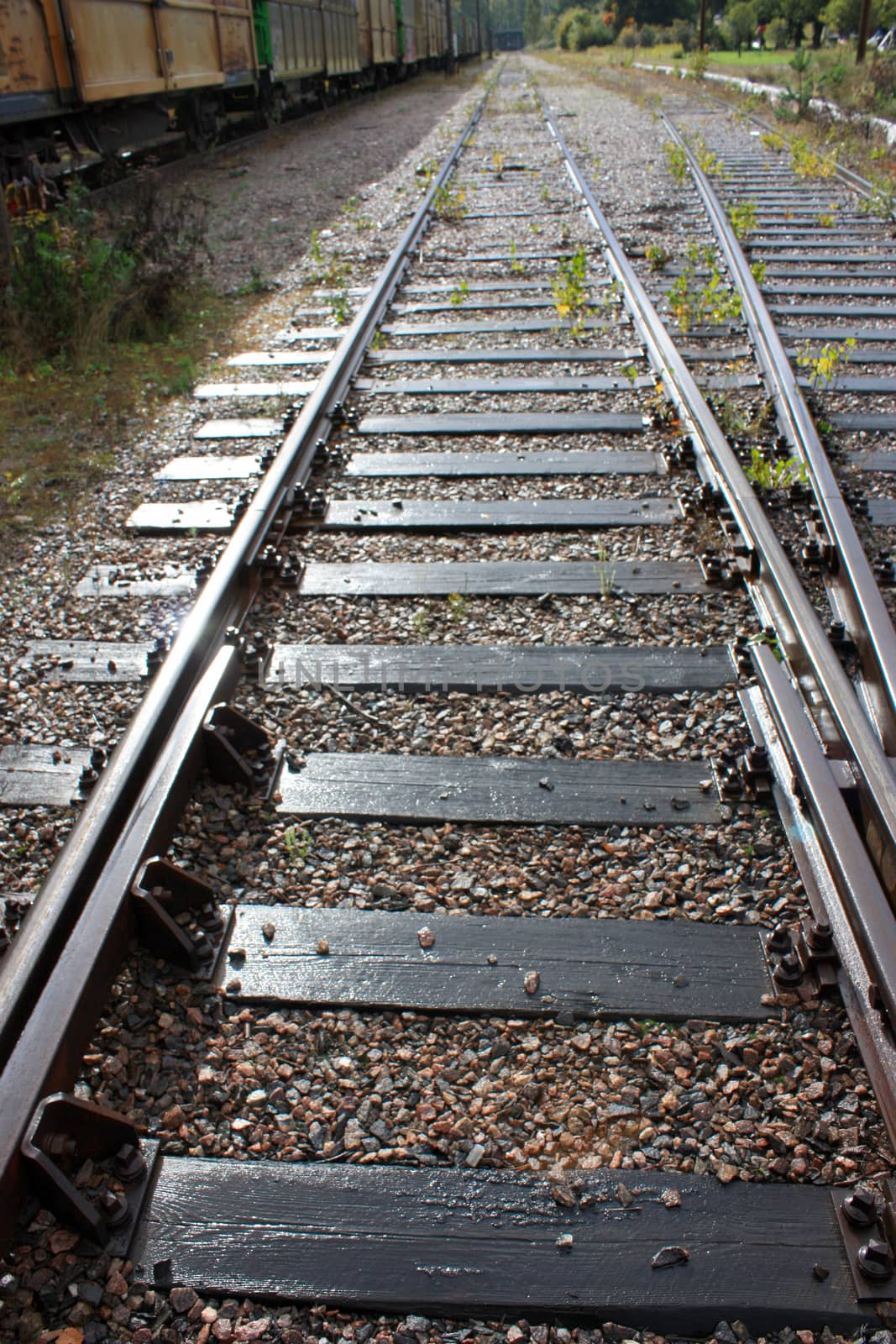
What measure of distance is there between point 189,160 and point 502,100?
46.2 feet

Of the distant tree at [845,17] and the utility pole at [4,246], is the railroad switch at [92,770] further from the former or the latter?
the distant tree at [845,17]

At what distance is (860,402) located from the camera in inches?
206

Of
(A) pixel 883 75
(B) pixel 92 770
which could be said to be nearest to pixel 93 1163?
(B) pixel 92 770

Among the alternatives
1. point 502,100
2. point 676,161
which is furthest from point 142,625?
point 502,100

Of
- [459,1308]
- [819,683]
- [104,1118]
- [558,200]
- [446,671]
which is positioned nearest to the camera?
[459,1308]

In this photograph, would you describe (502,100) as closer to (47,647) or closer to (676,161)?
(676,161)

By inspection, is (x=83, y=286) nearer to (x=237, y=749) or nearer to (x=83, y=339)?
(x=83, y=339)

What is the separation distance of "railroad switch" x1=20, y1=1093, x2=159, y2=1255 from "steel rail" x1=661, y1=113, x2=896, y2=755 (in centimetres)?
195

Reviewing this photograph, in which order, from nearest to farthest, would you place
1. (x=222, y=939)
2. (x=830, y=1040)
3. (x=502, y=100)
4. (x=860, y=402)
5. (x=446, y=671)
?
(x=830, y=1040) < (x=222, y=939) < (x=446, y=671) < (x=860, y=402) < (x=502, y=100)

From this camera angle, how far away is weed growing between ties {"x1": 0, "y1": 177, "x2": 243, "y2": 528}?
4.91 meters

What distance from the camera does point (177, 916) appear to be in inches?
85.7

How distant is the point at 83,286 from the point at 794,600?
5416mm

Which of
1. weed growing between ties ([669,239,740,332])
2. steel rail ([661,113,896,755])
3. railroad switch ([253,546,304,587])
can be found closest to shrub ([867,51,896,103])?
weed growing between ties ([669,239,740,332])

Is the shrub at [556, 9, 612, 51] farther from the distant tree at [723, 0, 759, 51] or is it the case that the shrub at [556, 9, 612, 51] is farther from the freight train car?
the freight train car
